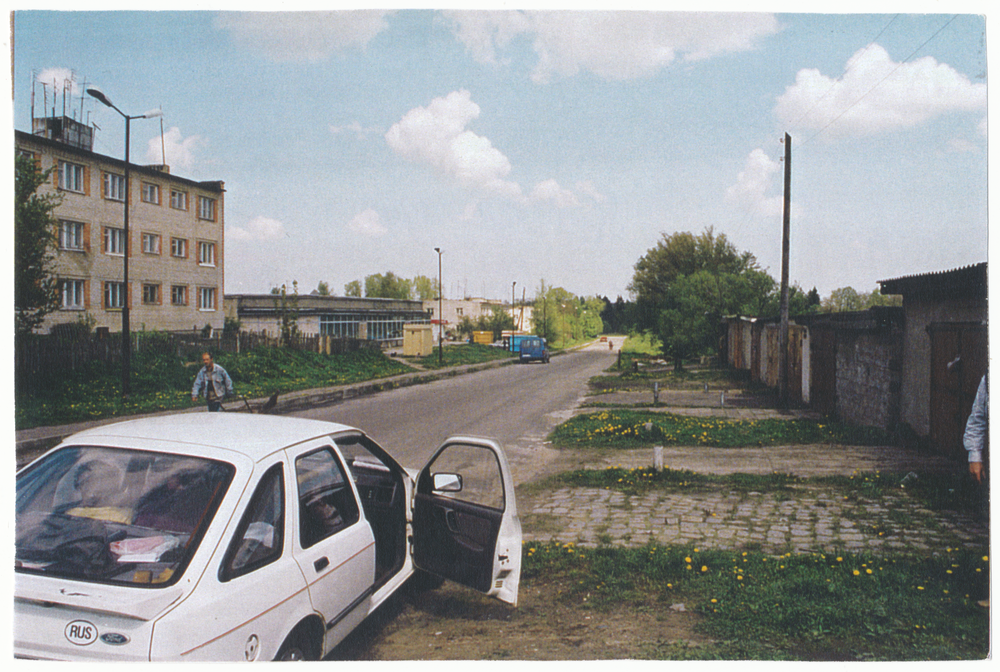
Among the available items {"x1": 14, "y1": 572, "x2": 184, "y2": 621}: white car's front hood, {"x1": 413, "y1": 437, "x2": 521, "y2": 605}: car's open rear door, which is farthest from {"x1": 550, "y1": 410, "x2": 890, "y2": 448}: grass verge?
{"x1": 14, "y1": 572, "x2": 184, "y2": 621}: white car's front hood

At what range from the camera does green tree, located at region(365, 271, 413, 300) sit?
1228 cm

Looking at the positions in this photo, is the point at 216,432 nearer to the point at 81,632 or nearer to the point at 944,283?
the point at 81,632

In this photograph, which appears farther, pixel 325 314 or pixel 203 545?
pixel 325 314

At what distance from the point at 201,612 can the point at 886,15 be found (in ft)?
22.1

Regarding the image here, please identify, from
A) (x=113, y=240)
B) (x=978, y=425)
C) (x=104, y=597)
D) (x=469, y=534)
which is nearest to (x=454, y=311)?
(x=113, y=240)

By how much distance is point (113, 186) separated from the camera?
8.70 metres

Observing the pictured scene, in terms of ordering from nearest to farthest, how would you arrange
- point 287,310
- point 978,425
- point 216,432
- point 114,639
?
point 114,639 < point 216,432 < point 978,425 < point 287,310

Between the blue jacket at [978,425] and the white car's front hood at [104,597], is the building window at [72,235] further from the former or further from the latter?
the blue jacket at [978,425]

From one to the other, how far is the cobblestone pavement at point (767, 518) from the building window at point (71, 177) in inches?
277

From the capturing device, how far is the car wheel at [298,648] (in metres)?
3.15

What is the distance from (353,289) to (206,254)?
133 inches

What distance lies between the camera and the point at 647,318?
38312 millimetres

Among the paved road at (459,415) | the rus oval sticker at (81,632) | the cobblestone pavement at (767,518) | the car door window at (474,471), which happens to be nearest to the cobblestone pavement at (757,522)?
the cobblestone pavement at (767,518)
